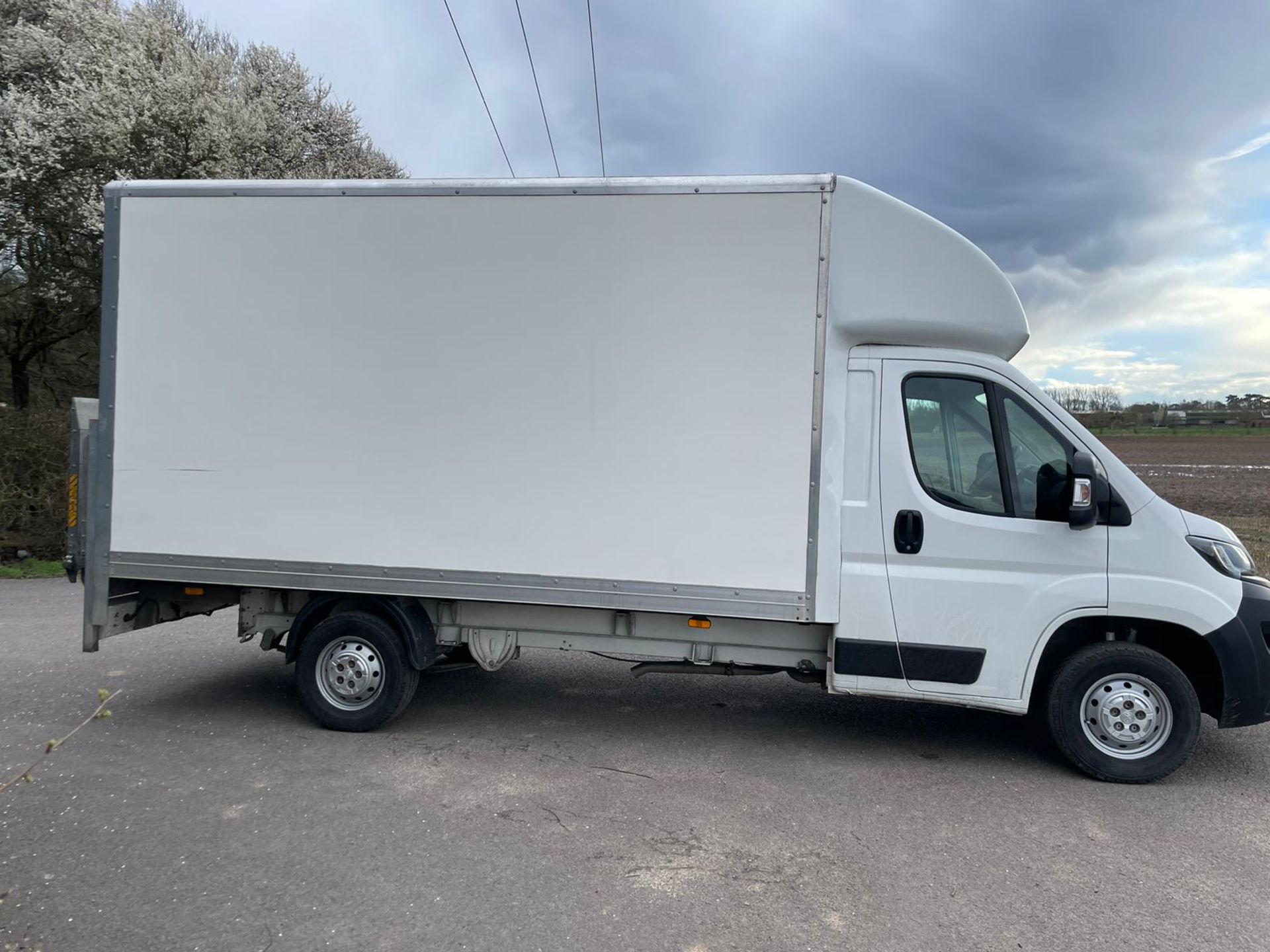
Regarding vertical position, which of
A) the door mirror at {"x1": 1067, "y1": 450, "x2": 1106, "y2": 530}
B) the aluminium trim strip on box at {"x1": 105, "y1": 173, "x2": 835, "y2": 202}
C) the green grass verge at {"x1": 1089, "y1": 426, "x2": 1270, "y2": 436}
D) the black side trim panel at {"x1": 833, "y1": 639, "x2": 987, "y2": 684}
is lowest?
the black side trim panel at {"x1": 833, "y1": 639, "x2": 987, "y2": 684}

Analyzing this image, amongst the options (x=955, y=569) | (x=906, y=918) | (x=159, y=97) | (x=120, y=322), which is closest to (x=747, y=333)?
(x=955, y=569)

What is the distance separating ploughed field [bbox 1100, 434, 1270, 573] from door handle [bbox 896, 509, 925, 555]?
6.47 m

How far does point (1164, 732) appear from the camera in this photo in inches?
189

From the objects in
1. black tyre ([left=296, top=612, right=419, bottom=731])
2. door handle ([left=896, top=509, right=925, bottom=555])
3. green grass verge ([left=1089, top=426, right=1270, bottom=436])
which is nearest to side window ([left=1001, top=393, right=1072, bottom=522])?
door handle ([left=896, top=509, right=925, bottom=555])

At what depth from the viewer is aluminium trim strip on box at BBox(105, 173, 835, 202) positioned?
15.7 ft

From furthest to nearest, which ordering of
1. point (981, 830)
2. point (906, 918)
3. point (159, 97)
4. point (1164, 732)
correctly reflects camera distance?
point (159, 97), point (1164, 732), point (981, 830), point (906, 918)

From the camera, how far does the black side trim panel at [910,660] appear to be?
15.9 feet

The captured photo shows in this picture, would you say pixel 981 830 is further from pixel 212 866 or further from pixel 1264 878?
pixel 212 866

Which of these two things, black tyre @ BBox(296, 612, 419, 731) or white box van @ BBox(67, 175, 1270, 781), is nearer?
white box van @ BBox(67, 175, 1270, 781)

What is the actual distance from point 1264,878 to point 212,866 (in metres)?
4.54

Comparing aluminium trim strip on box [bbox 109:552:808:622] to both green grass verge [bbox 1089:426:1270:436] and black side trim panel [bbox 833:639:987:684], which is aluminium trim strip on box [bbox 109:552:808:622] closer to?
black side trim panel [bbox 833:639:987:684]

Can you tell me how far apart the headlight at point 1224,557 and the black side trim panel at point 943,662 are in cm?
126

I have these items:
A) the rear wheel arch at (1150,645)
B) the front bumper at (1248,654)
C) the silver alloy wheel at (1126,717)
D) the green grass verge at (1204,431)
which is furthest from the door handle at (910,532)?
the green grass verge at (1204,431)

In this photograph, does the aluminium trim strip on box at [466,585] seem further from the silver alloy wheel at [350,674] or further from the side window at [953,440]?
the side window at [953,440]
